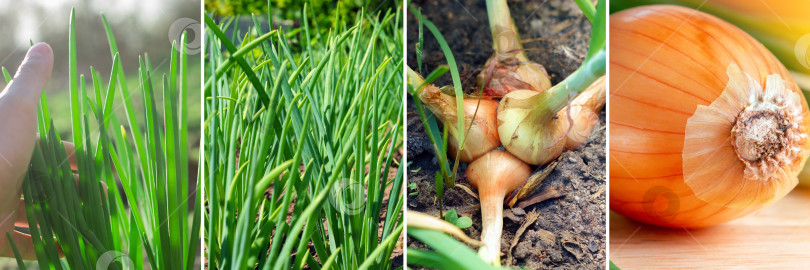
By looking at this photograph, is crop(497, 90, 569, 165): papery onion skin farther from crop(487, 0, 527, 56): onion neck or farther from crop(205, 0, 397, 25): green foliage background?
crop(205, 0, 397, 25): green foliage background

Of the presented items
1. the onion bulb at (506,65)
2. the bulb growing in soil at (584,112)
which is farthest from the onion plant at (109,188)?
the bulb growing in soil at (584,112)

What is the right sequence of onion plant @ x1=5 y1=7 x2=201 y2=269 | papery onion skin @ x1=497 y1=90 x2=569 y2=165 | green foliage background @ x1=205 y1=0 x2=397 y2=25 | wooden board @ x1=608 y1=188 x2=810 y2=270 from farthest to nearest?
green foliage background @ x1=205 y1=0 x2=397 y2=25, wooden board @ x1=608 y1=188 x2=810 y2=270, papery onion skin @ x1=497 y1=90 x2=569 y2=165, onion plant @ x1=5 y1=7 x2=201 y2=269

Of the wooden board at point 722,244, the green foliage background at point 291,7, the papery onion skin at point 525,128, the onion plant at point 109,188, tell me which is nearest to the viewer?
the onion plant at point 109,188

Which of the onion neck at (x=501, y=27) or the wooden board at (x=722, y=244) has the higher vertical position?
the onion neck at (x=501, y=27)

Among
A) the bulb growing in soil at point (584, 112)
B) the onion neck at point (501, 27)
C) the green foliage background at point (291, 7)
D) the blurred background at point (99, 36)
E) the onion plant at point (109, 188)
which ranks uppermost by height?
the green foliage background at point (291, 7)

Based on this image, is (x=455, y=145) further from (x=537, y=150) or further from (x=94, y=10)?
(x=94, y=10)

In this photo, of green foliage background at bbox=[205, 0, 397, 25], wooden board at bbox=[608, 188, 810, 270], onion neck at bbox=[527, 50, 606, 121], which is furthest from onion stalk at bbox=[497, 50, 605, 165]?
green foliage background at bbox=[205, 0, 397, 25]

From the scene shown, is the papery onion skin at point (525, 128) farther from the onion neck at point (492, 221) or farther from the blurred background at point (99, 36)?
the blurred background at point (99, 36)

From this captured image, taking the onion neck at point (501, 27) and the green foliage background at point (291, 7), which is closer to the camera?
the onion neck at point (501, 27)

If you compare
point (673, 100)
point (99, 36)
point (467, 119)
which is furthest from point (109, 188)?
point (673, 100)
